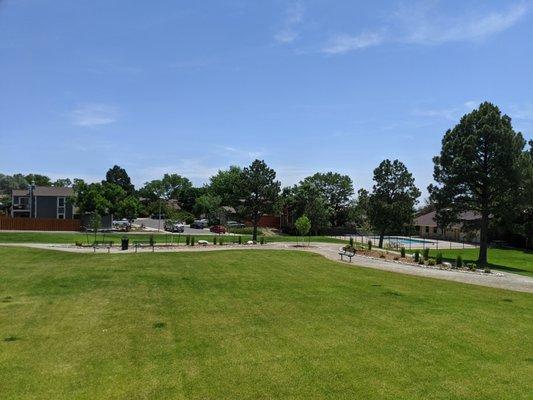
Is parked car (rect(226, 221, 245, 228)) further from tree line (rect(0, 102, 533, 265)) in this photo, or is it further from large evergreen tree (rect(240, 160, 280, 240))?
large evergreen tree (rect(240, 160, 280, 240))

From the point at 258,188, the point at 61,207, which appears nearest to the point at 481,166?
the point at 258,188

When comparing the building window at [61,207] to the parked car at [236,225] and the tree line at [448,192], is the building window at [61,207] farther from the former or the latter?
the parked car at [236,225]

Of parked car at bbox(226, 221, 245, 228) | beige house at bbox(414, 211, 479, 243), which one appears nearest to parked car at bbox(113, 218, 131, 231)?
parked car at bbox(226, 221, 245, 228)

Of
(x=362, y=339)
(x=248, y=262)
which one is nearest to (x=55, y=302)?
(x=362, y=339)

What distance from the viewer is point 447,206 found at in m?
41.8

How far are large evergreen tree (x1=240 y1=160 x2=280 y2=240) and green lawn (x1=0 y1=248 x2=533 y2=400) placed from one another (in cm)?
3151

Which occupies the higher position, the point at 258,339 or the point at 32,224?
the point at 32,224

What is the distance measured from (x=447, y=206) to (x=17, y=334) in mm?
36988

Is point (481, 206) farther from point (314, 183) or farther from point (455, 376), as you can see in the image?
point (314, 183)

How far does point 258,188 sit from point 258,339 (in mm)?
42403

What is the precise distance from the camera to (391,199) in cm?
5084

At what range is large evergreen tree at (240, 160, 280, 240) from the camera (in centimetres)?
5359

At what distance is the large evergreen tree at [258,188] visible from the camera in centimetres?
5359

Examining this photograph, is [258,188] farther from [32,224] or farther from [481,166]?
[32,224]
